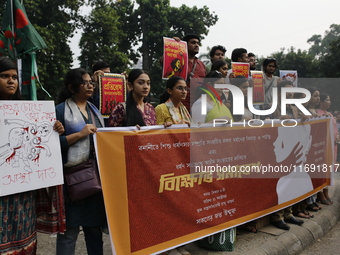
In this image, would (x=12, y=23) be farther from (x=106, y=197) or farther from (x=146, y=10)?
(x=146, y=10)

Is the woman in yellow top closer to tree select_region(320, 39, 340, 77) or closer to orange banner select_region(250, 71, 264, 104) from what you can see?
orange banner select_region(250, 71, 264, 104)

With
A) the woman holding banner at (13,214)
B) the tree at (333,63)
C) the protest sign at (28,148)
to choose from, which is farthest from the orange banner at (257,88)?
the tree at (333,63)

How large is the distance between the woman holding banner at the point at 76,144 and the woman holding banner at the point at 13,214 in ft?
0.94

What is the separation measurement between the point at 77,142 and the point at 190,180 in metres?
1.06

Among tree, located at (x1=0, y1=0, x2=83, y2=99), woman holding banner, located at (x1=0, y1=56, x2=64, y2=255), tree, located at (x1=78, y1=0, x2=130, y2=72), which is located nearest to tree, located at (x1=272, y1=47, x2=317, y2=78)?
tree, located at (x1=78, y1=0, x2=130, y2=72)

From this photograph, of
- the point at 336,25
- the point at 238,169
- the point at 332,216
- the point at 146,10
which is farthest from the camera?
the point at 336,25

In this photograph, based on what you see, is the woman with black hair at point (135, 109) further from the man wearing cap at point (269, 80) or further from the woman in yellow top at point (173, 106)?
the man wearing cap at point (269, 80)

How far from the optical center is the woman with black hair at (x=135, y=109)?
2725 millimetres

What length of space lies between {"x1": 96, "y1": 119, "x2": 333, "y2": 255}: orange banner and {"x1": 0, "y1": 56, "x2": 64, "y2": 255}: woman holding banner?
20.8 inches

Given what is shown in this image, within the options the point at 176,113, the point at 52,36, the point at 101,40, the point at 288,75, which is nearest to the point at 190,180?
the point at 176,113

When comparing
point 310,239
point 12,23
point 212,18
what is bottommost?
point 310,239

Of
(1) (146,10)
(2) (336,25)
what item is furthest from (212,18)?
(2) (336,25)

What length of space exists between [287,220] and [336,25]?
272 ft

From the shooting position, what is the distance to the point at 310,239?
12.4ft
